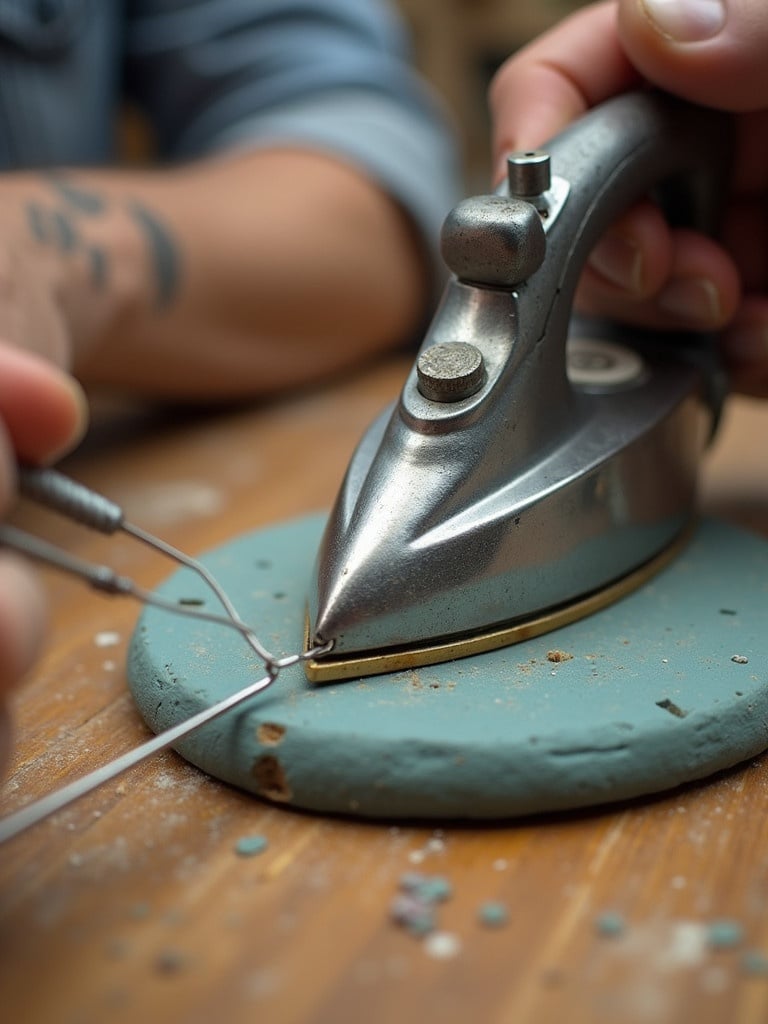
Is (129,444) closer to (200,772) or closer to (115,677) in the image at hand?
(115,677)

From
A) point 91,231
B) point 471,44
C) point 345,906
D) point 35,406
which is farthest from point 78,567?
point 471,44

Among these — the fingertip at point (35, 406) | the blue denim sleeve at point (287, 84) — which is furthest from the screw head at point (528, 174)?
the blue denim sleeve at point (287, 84)

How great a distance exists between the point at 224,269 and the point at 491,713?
853 millimetres

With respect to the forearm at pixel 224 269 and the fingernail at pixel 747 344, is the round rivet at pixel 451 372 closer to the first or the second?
the fingernail at pixel 747 344

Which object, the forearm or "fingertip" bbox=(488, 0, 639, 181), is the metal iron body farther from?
the forearm

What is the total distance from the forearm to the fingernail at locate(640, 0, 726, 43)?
604 mm

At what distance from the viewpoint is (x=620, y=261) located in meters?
0.86

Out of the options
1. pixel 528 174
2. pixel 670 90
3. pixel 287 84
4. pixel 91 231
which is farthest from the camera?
pixel 287 84

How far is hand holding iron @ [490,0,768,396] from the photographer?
0.75 m

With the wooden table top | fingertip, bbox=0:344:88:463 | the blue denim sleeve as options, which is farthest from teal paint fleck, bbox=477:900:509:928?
the blue denim sleeve

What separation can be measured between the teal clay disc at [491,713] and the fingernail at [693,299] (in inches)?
10.6

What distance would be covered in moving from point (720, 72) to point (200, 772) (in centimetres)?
56

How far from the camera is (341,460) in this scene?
115 centimetres

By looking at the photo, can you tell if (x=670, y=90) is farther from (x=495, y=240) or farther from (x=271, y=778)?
(x=271, y=778)
